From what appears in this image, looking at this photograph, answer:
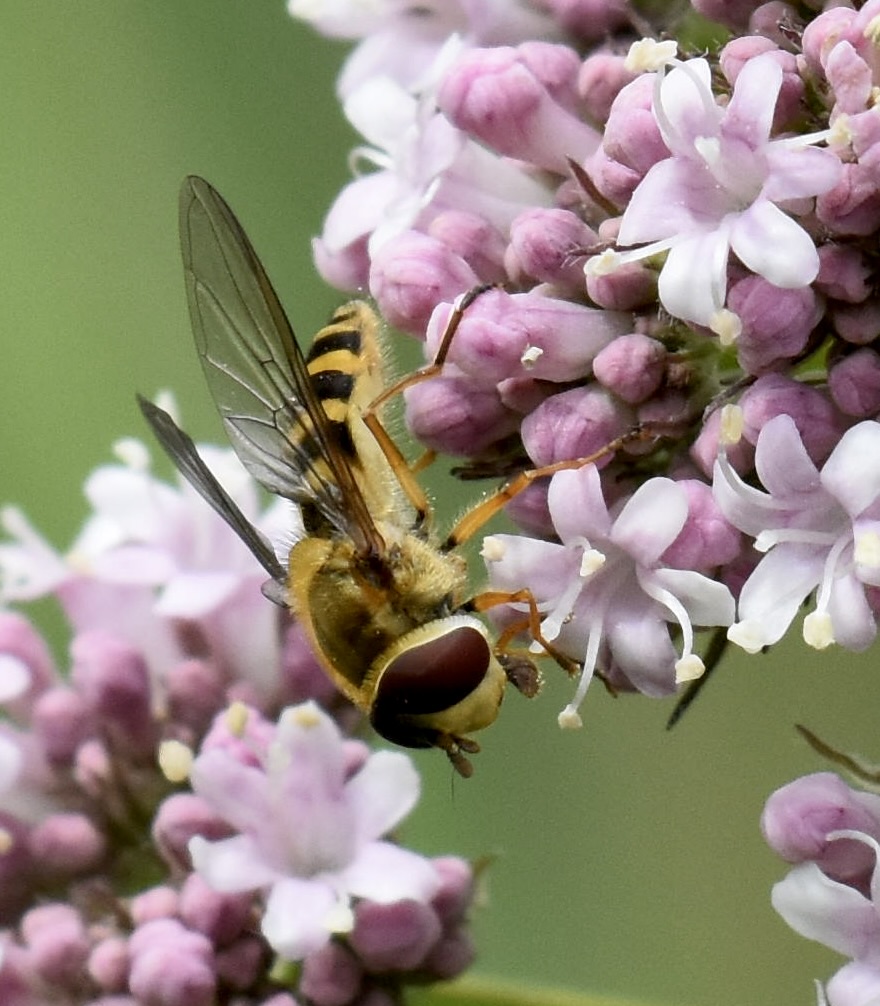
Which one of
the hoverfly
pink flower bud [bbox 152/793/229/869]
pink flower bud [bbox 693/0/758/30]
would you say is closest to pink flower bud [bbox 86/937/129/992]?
pink flower bud [bbox 152/793/229/869]

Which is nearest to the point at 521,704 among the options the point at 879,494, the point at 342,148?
the point at 342,148

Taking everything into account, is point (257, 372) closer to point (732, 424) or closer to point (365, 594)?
point (365, 594)

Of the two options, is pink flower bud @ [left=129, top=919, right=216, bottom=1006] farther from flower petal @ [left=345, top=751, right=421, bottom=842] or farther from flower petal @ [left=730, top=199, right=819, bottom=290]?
flower petal @ [left=730, top=199, right=819, bottom=290]

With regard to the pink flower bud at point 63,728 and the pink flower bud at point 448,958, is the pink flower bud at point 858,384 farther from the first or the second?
the pink flower bud at point 63,728

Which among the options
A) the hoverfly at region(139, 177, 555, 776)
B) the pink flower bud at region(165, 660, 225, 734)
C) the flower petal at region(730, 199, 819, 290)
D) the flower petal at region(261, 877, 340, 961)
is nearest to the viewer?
the flower petal at region(730, 199, 819, 290)

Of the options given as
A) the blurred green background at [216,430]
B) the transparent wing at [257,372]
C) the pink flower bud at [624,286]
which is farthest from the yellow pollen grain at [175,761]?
the blurred green background at [216,430]

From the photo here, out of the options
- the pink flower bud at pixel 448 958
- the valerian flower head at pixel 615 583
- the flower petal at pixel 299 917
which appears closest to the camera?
the valerian flower head at pixel 615 583

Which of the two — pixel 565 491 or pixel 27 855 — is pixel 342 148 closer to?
pixel 27 855
